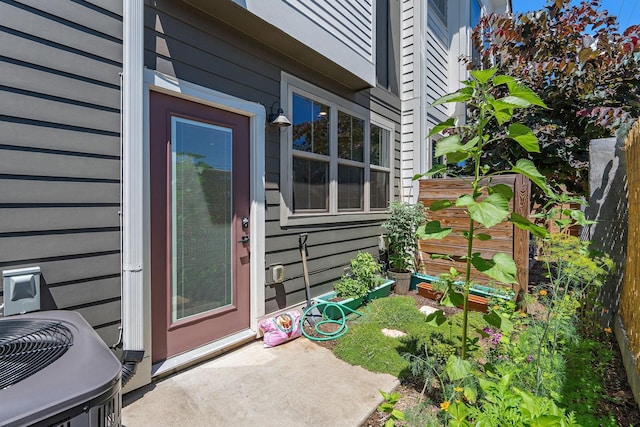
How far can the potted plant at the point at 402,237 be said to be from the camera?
4676 mm

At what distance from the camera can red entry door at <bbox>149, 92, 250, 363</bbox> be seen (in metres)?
2.43

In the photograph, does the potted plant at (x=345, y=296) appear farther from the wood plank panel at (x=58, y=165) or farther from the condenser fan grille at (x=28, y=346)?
the condenser fan grille at (x=28, y=346)

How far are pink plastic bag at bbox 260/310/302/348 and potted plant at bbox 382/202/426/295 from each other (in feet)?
6.80

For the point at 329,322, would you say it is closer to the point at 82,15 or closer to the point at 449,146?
the point at 449,146

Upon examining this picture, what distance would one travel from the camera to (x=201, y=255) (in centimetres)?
270

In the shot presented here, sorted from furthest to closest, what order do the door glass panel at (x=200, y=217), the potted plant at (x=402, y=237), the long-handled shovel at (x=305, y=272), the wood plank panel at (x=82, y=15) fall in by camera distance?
the potted plant at (x=402, y=237) < the long-handled shovel at (x=305, y=272) < the door glass panel at (x=200, y=217) < the wood plank panel at (x=82, y=15)

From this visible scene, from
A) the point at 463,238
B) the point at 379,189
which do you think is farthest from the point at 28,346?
the point at 379,189

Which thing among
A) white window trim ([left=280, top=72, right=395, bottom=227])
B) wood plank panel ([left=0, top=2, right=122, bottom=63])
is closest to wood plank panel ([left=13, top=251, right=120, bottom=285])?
wood plank panel ([left=0, top=2, right=122, bottom=63])

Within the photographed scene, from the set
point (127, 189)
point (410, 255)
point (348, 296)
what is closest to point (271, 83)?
→ point (127, 189)

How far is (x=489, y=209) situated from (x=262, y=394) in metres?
1.96

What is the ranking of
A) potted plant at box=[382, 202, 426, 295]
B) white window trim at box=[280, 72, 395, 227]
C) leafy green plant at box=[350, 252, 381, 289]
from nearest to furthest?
white window trim at box=[280, 72, 395, 227], leafy green plant at box=[350, 252, 381, 289], potted plant at box=[382, 202, 426, 295]

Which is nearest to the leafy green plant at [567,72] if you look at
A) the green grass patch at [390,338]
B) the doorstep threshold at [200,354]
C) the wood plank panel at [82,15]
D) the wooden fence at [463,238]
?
the wooden fence at [463,238]

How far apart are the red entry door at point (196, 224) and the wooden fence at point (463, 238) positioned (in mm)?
2381

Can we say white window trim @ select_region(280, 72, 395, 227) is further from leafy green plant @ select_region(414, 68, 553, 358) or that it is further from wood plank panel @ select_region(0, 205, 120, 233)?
leafy green plant @ select_region(414, 68, 553, 358)
